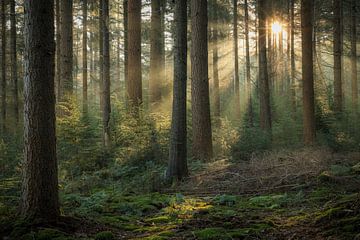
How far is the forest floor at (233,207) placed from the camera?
5629 millimetres

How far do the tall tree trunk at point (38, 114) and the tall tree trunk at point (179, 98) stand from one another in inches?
204

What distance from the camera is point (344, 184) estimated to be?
853 cm

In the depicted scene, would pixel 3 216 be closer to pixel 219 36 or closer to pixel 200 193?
pixel 200 193

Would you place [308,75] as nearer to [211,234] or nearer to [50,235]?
[211,234]

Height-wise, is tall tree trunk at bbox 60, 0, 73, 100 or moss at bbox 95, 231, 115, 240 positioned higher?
tall tree trunk at bbox 60, 0, 73, 100

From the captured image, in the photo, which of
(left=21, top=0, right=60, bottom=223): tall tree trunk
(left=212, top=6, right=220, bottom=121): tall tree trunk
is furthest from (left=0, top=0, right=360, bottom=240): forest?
(left=212, top=6, right=220, bottom=121): tall tree trunk

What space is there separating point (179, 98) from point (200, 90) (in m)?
3.36

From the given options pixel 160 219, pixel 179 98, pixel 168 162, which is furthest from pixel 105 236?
pixel 179 98

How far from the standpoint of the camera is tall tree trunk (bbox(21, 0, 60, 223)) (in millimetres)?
6172

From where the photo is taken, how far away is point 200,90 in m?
14.4

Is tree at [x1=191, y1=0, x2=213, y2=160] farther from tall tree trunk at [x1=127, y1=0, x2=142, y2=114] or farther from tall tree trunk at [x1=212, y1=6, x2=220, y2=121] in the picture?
tall tree trunk at [x1=212, y1=6, x2=220, y2=121]

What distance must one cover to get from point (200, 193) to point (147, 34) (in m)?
23.2

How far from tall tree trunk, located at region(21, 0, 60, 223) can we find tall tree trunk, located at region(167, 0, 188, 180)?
204 inches

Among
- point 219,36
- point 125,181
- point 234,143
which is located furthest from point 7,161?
point 219,36
